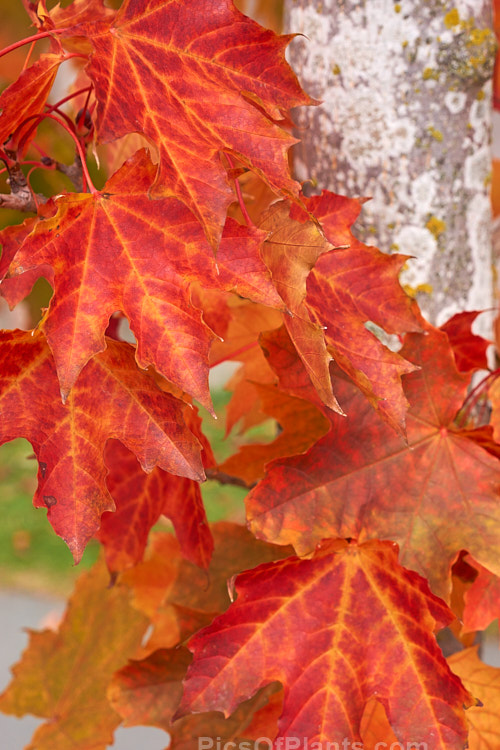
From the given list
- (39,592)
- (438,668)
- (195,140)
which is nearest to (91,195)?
(195,140)

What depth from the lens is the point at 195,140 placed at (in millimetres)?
543

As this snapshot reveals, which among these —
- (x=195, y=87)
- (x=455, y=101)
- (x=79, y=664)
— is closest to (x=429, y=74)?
(x=455, y=101)

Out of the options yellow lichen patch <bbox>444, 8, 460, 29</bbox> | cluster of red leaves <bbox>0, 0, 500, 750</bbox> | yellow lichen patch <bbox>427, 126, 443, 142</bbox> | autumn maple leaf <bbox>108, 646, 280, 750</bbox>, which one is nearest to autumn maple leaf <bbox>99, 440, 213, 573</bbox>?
cluster of red leaves <bbox>0, 0, 500, 750</bbox>

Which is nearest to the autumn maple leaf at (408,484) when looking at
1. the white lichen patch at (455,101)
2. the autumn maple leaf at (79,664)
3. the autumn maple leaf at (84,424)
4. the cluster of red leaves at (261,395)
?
the cluster of red leaves at (261,395)

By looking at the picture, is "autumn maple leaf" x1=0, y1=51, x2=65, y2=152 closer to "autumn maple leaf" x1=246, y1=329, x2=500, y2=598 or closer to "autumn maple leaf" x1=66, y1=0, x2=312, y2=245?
"autumn maple leaf" x1=66, y1=0, x2=312, y2=245

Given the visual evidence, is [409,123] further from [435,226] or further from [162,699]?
[162,699]

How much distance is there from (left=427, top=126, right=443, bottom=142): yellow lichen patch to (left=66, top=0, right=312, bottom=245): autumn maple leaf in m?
0.33

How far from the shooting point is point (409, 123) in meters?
0.84

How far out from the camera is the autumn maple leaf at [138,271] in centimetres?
53

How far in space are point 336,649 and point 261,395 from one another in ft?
0.86

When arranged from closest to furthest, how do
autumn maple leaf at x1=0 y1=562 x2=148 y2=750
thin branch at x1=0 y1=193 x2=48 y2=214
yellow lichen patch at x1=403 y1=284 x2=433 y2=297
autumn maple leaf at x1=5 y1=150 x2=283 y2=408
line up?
autumn maple leaf at x1=5 y1=150 x2=283 y2=408
thin branch at x1=0 y1=193 x2=48 y2=214
yellow lichen patch at x1=403 y1=284 x2=433 y2=297
autumn maple leaf at x1=0 y1=562 x2=148 y2=750

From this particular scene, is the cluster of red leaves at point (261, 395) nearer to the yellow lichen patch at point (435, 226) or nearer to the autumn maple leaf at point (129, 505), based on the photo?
the autumn maple leaf at point (129, 505)

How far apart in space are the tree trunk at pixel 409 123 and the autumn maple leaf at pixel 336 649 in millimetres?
396

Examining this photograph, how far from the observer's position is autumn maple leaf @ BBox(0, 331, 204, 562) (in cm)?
57
